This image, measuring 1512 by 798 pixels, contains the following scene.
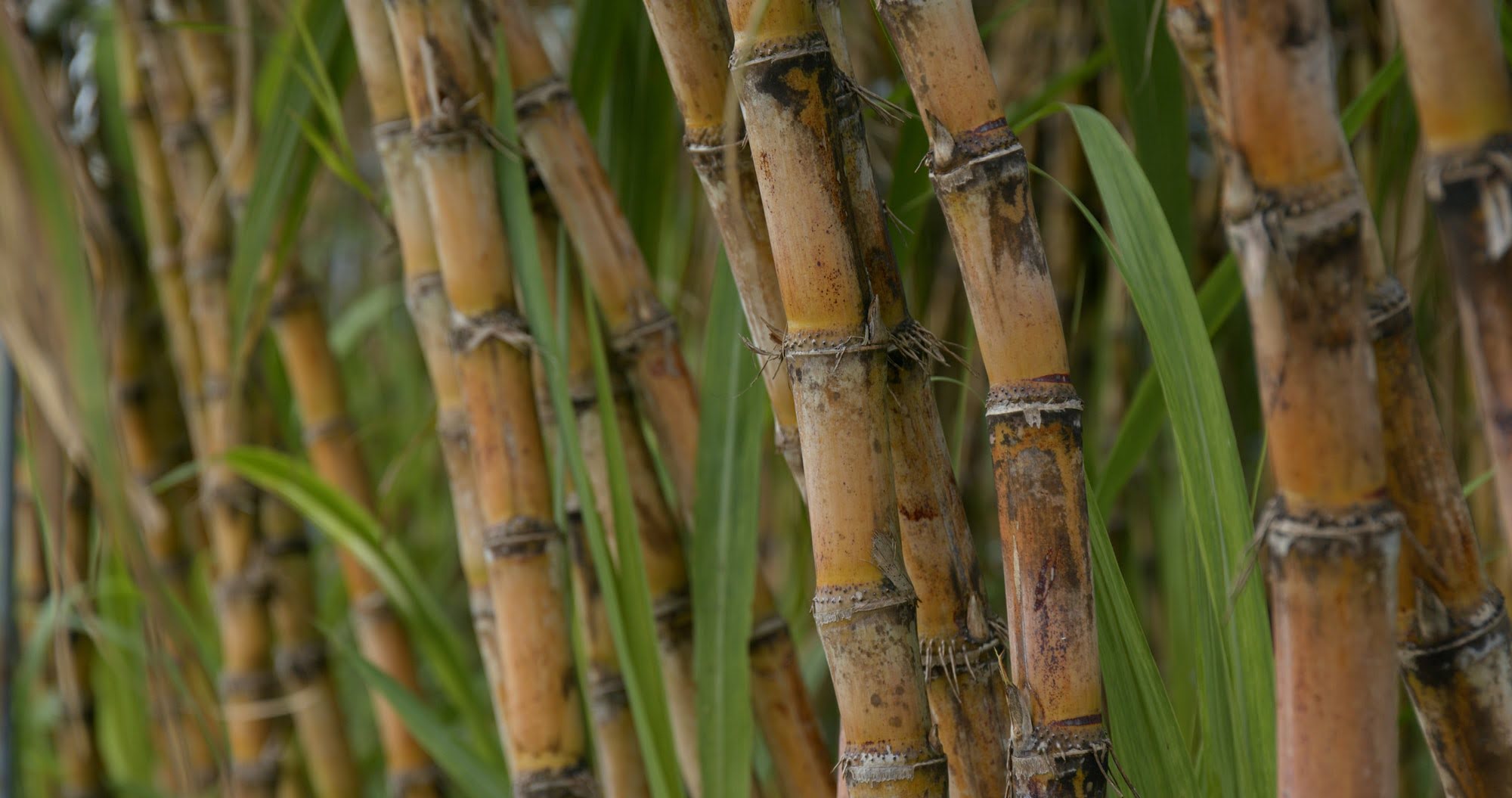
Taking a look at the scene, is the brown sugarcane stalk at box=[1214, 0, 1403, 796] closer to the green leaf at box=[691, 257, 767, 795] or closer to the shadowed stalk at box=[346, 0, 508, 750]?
the green leaf at box=[691, 257, 767, 795]

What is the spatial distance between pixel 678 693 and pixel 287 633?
0.39 metres

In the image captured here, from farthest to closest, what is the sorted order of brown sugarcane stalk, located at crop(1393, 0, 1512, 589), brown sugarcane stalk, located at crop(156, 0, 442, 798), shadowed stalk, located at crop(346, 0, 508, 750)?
1. brown sugarcane stalk, located at crop(156, 0, 442, 798)
2. shadowed stalk, located at crop(346, 0, 508, 750)
3. brown sugarcane stalk, located at crop(1393, 0, 1512, 589)

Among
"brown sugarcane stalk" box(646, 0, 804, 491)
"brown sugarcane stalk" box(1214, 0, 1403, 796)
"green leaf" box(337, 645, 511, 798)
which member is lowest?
"green leaf" box(337, 645, 511, 798)

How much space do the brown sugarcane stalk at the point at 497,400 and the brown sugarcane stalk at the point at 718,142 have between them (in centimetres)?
10

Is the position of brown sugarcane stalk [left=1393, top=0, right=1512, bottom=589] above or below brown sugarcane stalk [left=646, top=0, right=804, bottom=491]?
below

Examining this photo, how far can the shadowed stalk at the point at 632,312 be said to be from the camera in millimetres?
387

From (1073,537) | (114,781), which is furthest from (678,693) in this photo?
(114,781)

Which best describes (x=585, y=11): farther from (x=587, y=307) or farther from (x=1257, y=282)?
(x=1257, y=282)

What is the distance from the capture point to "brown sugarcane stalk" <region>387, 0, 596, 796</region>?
38 centimetres

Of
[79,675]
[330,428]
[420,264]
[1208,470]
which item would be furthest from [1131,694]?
[79,675]

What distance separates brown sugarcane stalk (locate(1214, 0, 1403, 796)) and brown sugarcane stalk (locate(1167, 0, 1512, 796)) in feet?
0.12

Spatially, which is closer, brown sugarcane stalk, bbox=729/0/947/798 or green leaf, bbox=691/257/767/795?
brown sugarcane stalk, bbox=729/0/947/798

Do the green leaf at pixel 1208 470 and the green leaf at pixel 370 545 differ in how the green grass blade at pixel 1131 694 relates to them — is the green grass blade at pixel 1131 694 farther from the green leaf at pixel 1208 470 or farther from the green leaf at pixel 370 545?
the green leaf at pixel 370 545

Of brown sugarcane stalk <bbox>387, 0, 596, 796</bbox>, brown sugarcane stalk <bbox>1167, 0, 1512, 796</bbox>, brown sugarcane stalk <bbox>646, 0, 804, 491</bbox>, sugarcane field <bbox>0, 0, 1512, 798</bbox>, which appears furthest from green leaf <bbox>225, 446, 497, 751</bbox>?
brown sugarcane stalk <bbox>1167, 0, 1512, 796</bbox>
